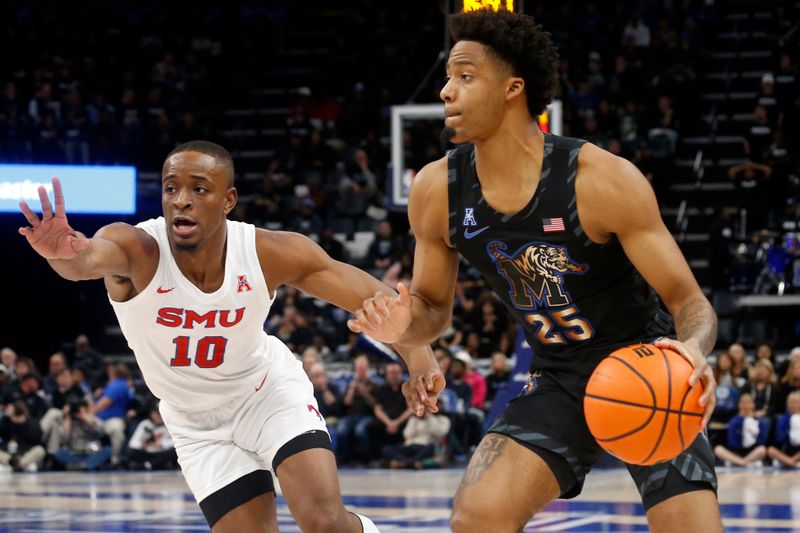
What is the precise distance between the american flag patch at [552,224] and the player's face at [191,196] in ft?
5.15

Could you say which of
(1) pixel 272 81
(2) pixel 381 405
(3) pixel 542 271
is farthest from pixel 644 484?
(1) pixel 272 81

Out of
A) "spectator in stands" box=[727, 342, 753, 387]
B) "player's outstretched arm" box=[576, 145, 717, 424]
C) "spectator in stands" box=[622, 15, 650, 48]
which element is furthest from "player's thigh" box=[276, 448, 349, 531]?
"spectator in stands" box=[622, 15, 650, 48]

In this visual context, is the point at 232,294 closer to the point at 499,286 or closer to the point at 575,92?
the point at 499,286

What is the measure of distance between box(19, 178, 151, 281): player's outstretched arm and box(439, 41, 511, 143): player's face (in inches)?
58.8

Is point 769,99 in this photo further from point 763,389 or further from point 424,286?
point 424,286

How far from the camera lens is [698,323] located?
13.6 feet

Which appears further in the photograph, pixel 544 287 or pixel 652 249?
pixel 544 287

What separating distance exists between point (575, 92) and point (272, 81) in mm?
7007

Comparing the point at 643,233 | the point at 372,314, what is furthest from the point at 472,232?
the point at 643,233

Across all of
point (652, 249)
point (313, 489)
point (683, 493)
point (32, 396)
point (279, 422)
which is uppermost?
point (652, 249)

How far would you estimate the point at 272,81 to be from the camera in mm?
24969

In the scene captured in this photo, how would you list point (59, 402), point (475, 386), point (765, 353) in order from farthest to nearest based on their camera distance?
point (59, 402) < point (475, 386) < point (765, 353)

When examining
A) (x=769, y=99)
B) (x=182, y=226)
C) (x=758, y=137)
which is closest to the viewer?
(x=182, y=226)

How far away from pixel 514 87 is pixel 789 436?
996 cm
